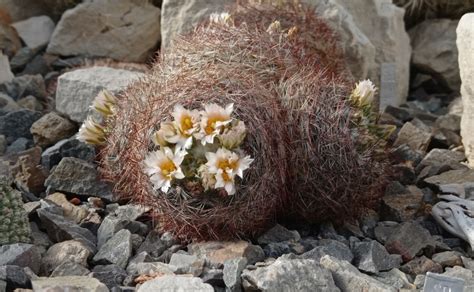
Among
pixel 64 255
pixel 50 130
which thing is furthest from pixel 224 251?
pixel 50 130

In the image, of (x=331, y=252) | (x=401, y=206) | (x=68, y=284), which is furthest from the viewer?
(x=401, y=206)

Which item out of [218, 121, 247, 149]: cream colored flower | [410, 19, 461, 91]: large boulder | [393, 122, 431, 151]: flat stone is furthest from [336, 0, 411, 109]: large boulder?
[218, 121, 247, 149]: cream colored flower

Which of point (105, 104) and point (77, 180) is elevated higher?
point (105, 104)

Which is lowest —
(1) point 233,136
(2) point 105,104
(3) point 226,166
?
(2) point 105,104

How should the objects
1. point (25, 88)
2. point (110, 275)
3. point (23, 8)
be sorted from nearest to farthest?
point (110, 275) → point (25, 88) → point (23, 8)

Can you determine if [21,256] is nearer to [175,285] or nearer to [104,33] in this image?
[175,285]

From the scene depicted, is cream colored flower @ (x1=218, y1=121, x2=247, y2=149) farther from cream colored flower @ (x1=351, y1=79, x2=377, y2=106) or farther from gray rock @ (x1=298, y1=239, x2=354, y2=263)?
cream colored flower @ (x1=351, y1=79, x2=377, y2=106)
